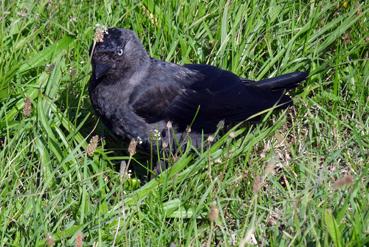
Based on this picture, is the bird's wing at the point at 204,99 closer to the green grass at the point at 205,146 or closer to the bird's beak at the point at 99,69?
the green grass at the point at 205,146

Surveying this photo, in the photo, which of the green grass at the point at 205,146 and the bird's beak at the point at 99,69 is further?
the bird's beak at the point at 99,69

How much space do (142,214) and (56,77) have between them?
1.11m

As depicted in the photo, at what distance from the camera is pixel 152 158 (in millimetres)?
4746

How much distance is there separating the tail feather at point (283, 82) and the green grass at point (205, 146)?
0.16 metres

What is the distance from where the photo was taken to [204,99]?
4824mm

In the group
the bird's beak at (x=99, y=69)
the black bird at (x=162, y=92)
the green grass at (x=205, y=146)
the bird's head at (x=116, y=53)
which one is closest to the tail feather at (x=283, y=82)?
the black bird at (x=162, y=92)

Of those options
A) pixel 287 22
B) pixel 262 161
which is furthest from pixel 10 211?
pixel 287 22

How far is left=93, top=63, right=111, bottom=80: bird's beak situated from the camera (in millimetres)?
4493

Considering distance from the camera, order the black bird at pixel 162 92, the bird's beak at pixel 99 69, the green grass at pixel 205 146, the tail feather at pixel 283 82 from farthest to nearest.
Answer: the tail feather at pixel 283 82, the black bird at pixel 162 92, the bird's beak at pixel 99 69, the green grass at pixel 205 146

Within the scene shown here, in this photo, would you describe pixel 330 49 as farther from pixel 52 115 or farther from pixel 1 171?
pixel 1 171

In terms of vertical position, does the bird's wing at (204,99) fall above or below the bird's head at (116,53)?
below

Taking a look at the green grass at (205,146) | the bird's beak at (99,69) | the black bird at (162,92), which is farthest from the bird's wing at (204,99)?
the bird's beak at (99,69)

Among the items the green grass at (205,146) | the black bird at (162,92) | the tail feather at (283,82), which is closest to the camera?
the green grass at (205,146)

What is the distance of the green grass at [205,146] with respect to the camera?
3.75m
